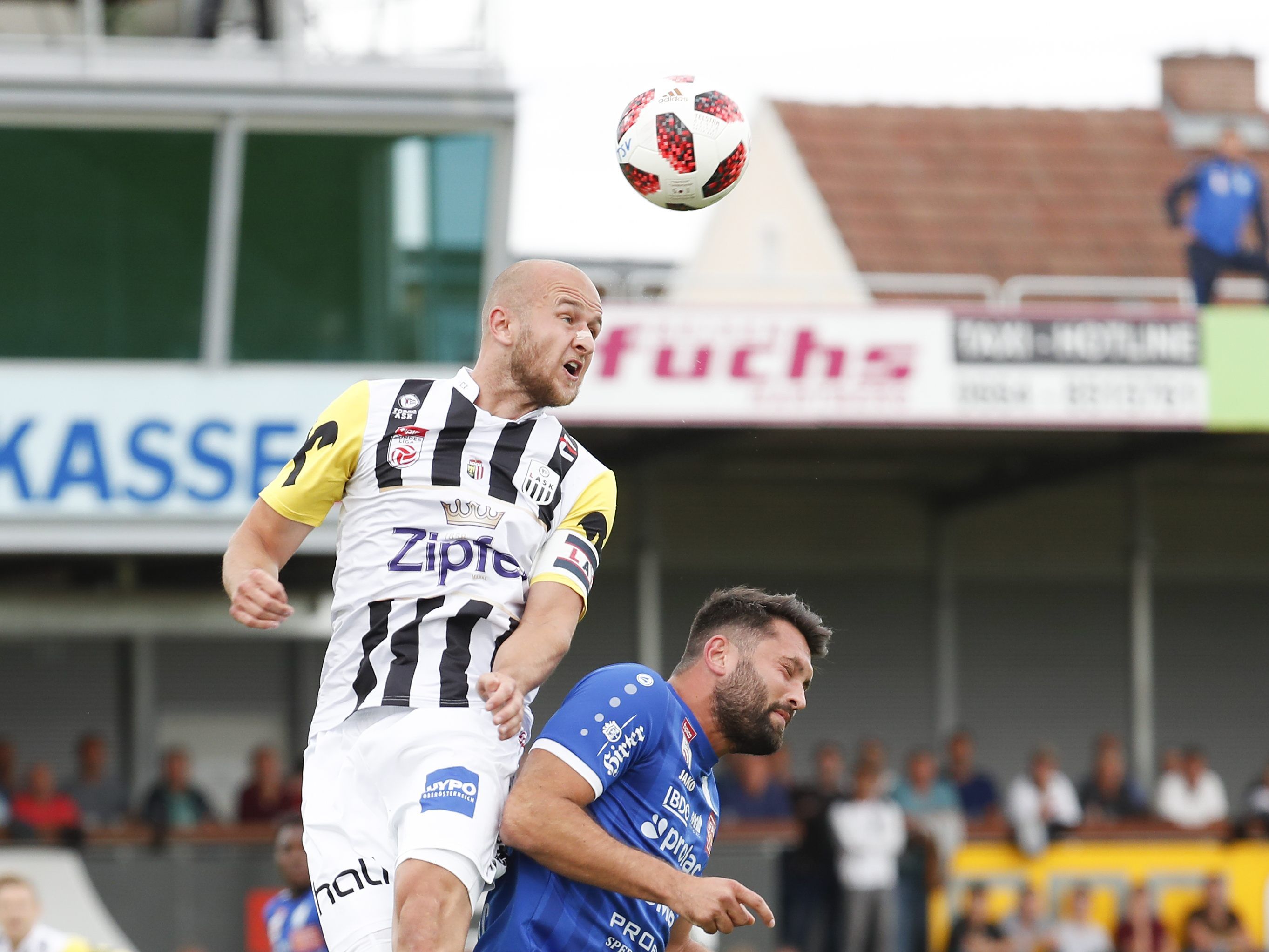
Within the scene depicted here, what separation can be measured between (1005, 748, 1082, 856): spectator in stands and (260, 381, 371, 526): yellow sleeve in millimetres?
12490

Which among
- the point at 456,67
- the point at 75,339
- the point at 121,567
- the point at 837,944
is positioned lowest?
the point at 837,944

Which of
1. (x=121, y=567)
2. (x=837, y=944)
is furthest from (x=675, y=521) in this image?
(x=837, y=944)

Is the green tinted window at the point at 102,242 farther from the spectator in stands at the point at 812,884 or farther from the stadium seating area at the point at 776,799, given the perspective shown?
the spectator in stands at the point at 812,884

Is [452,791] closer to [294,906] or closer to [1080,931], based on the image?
[294,906]

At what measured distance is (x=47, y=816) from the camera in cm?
1505

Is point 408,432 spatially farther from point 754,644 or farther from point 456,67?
point 456,67

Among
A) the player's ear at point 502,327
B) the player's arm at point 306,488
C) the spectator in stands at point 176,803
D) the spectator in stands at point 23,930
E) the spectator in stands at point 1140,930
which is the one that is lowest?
the spectator in stands at point 1140,930

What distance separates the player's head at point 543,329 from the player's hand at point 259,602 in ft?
2.65

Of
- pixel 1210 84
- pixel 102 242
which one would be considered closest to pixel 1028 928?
pixel 102 242

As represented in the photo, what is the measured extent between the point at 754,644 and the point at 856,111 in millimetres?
25846

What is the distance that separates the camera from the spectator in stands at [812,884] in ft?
48.7

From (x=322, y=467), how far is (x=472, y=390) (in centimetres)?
42

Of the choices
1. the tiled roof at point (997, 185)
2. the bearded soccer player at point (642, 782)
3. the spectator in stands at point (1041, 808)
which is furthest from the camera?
the tiled roof at point (997, 185)

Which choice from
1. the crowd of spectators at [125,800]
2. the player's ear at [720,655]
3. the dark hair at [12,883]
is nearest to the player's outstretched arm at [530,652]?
the player's ear at [720,655]
